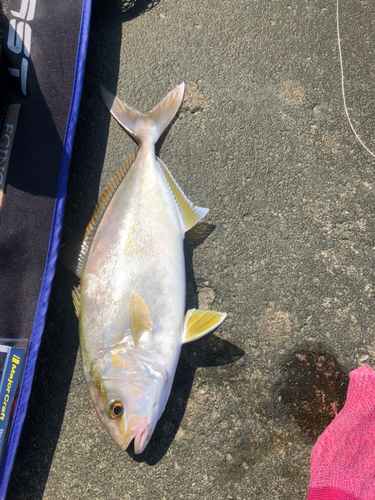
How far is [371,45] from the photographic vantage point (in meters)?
2.27

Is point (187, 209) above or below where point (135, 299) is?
above

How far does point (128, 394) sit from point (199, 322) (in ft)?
1.73

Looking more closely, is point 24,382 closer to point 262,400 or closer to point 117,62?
point 262,400

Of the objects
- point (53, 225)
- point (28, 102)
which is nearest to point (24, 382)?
point (53, 225)

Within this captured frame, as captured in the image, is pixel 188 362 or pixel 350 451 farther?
pixel 188 362

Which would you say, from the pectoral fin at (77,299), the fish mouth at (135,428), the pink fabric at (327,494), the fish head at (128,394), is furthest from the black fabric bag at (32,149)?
the pink fabric at (327,494)

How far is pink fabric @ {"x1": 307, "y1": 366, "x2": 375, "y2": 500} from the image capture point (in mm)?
1791

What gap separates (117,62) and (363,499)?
3099 mm

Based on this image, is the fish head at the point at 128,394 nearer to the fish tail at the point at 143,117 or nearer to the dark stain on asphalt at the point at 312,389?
the dark stain on asphalt at the point at 312,389

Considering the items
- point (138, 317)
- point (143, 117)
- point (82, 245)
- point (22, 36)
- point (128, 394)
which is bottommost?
point (128, 394)

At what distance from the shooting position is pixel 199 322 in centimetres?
183

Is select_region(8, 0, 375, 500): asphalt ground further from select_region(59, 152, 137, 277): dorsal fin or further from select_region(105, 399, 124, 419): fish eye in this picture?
select_region(105, 399, 124, 419): fish eye

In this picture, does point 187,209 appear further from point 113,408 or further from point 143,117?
point 113,408

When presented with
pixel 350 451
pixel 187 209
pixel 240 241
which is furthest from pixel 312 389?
pixel 187 209
